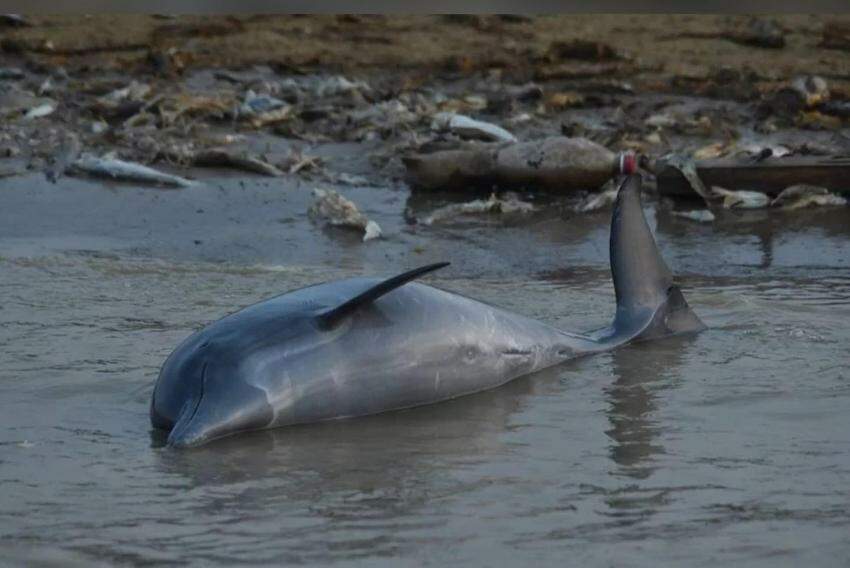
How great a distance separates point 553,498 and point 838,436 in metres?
1.25

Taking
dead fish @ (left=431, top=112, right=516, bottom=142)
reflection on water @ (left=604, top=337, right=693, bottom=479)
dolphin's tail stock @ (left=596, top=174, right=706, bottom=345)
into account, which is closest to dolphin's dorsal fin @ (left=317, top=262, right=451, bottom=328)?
reflection on water @ (left=604, top=337, right=693, bottom=479)

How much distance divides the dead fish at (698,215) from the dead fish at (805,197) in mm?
514

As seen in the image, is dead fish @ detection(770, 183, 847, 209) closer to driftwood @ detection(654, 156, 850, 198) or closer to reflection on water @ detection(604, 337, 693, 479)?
driftwood @ detection(654, 156, 850, 198)

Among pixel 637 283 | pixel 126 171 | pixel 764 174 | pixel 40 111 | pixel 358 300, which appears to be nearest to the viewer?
pixel 358 300

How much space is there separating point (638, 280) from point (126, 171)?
18.4 feet

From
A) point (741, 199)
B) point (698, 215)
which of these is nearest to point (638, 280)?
point (698, 215)

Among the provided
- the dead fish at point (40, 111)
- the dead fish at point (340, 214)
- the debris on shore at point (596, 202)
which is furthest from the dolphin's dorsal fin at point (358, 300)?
the dead fish at point (40, 111)

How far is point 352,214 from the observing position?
31.8 ft

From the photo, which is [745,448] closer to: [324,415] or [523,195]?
[324,415]

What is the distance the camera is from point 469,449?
496 centimetres

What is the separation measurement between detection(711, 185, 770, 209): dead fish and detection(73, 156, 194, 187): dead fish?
3.79 metres

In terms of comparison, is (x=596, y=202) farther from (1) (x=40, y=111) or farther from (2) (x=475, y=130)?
(1) (x=40, y=111)

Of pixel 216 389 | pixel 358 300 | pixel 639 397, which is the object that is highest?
pixel 358 300

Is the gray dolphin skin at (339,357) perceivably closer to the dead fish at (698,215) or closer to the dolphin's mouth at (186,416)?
the dolphin's mouth at (186,416)
